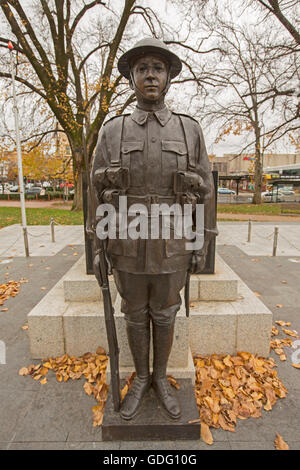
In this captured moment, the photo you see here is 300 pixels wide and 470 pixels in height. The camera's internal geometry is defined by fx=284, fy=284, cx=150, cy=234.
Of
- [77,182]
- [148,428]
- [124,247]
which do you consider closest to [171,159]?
[124,247]

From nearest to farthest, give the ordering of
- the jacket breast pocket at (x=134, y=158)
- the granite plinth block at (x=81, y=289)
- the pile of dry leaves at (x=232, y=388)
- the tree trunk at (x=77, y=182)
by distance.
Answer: the jacket breast pocket at (x=134, y=158)
the pile of dry leaves at (x=232, y=388)
the granite plinth block at (x=81, y=289)
the tree trunk at (x=77, y=182)

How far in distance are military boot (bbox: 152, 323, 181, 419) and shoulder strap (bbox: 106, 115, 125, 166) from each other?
1.33 metres

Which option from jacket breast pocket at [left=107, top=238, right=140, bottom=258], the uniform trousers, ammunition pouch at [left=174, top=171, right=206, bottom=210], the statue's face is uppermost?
the statue's face

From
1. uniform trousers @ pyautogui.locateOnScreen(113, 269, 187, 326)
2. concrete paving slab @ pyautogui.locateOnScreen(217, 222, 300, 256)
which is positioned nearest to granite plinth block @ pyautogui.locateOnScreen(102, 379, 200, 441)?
uniform trousers @ pyautogui.locateOnScreen(113, 269, 187, 326)

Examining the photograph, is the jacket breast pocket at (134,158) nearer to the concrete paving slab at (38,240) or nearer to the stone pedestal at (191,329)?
the stone pedestal at (191,329)

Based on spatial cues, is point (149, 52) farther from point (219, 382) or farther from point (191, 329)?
point (219, 382)

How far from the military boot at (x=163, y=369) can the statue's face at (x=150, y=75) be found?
1724mm

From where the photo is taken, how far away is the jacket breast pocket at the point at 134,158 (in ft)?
6.30

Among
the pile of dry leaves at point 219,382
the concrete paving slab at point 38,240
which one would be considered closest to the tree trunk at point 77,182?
the concrete paving slab at point 38,240

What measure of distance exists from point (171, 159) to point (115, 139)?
1.37ft

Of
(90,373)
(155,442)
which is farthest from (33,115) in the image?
(155,442)

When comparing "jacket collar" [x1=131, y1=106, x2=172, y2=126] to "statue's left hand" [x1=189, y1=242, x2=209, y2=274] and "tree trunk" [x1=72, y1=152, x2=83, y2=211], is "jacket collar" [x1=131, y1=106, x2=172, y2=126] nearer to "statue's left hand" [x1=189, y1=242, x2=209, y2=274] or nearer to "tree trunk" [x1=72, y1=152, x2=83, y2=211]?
"statue's left hand" [x1=189, y1=242, x2=209, y2=274]

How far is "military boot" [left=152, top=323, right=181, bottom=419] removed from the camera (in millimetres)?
2287

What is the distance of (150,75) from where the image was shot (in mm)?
1857
